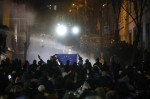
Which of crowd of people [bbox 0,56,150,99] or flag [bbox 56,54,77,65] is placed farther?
flag [bbox 56,54,77,65]

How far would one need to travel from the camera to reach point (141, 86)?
11.1 meters

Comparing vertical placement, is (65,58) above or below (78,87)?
above

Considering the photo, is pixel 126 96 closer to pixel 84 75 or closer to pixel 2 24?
pixel 84 75

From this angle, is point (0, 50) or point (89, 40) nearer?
point (0, 50)

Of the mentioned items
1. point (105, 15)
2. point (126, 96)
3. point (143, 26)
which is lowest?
point (126, 96)

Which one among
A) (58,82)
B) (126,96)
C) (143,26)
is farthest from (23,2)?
(126,96)

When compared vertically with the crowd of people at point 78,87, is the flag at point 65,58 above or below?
above

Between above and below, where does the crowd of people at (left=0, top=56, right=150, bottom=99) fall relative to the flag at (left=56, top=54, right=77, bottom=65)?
below

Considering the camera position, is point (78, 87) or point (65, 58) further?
point (65, 58)

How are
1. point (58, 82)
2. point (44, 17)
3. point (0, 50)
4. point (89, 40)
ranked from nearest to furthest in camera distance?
point (58, 82) → point (0, 50) → point (89, 40) → point (44, 17)

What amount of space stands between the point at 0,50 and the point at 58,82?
2110cm

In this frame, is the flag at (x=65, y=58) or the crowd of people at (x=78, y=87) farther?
the flag at (x=65, y=58)

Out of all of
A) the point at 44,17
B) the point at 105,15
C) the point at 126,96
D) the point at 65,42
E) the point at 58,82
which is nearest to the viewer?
the point at 126,96

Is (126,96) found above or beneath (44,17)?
beneath
